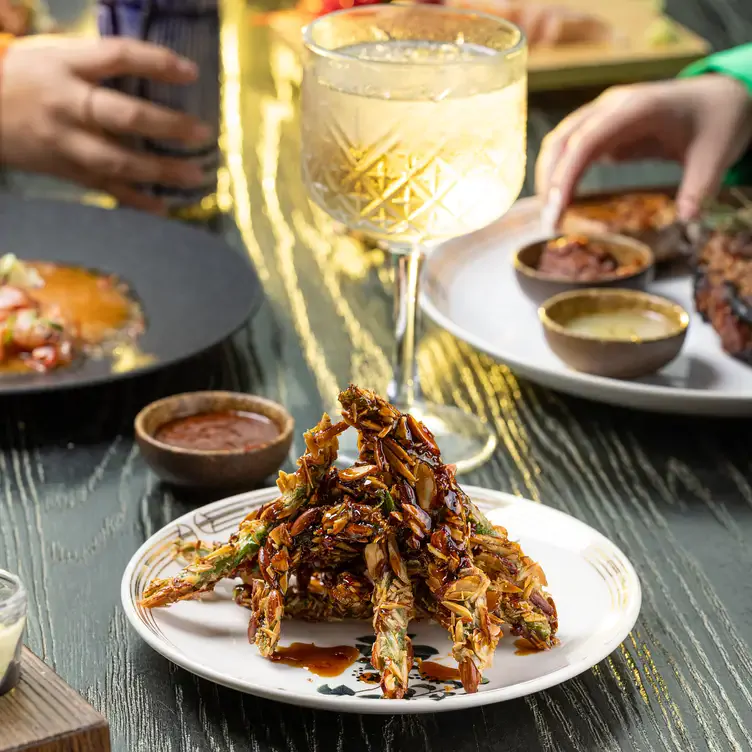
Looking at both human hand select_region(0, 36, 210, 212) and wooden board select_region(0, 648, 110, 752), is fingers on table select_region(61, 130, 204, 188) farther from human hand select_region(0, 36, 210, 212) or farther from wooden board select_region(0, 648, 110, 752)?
wooden board select_region(0, 648, 110, 752)

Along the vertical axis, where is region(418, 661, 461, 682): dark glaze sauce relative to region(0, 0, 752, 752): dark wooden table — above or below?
above

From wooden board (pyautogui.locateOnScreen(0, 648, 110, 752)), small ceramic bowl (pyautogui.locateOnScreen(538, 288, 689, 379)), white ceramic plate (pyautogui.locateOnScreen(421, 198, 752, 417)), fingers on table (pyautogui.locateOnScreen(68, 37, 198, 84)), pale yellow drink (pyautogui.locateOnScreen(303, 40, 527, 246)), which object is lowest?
white ceramic plate (pyautogui.locateOnScreen(421, 198, 752, 417))

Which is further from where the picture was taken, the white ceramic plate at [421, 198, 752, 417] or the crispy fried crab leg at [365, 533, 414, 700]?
the white ceramic plate at [421, 198, 752, 417]

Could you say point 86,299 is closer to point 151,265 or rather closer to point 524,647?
point 151,265

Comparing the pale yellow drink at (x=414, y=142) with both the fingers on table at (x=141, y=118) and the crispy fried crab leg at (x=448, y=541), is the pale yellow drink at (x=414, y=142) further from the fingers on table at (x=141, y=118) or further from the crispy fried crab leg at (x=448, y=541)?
the fingers on table at (x=141, y=118)

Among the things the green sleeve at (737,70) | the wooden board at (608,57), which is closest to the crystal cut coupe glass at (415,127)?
the green sleeve at (737,70)

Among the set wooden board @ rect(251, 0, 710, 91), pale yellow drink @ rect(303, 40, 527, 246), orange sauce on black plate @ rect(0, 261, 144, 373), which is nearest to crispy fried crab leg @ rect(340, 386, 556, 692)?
pale yellow drink @ rect(303, 40, 527, 246)

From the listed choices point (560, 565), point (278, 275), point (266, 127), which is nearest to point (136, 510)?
point (560, 565)
